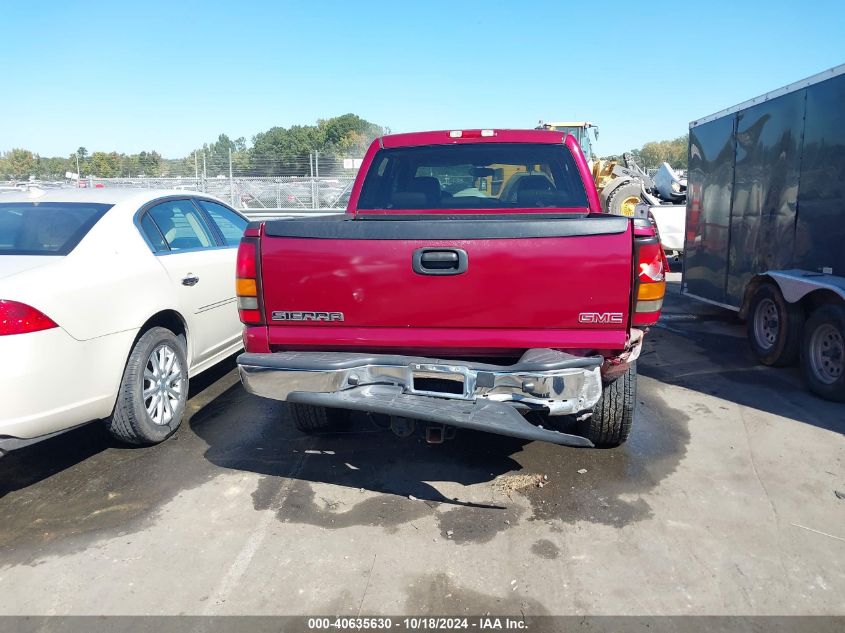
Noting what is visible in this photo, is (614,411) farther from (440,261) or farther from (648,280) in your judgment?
(440,261)

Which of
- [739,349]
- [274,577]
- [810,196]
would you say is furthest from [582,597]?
[739,349]

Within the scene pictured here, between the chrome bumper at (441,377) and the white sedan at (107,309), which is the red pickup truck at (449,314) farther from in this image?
the white sedan at (107,309)

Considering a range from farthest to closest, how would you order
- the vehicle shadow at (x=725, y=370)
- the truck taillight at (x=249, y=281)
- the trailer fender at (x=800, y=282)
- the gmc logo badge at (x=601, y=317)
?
the trailer fender at (x=800, y=282), the vehicle shadow at (x=725, y=370), the truck taillight at (x=249, y=281), the gmc logo badge at (x=601, y=317)

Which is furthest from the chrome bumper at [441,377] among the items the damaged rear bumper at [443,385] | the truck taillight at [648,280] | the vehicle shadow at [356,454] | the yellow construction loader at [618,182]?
the yellow construction loader at [618,182]

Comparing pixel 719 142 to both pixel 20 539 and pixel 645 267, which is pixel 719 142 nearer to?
pixel 645 267

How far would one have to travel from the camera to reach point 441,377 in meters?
3.20

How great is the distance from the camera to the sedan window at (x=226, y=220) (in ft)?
18.4

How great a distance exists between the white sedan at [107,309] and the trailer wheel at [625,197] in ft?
39.8

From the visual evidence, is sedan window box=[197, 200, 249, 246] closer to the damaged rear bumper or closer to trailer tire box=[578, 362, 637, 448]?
the damaged rear bumper

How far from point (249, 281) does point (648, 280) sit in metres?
2.09

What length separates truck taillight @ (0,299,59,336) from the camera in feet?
10.3

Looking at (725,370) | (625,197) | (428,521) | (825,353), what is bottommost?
(428,521)

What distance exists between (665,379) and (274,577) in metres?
4.23

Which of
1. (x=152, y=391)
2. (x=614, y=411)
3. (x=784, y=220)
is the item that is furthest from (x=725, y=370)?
(x=152, y=391)
